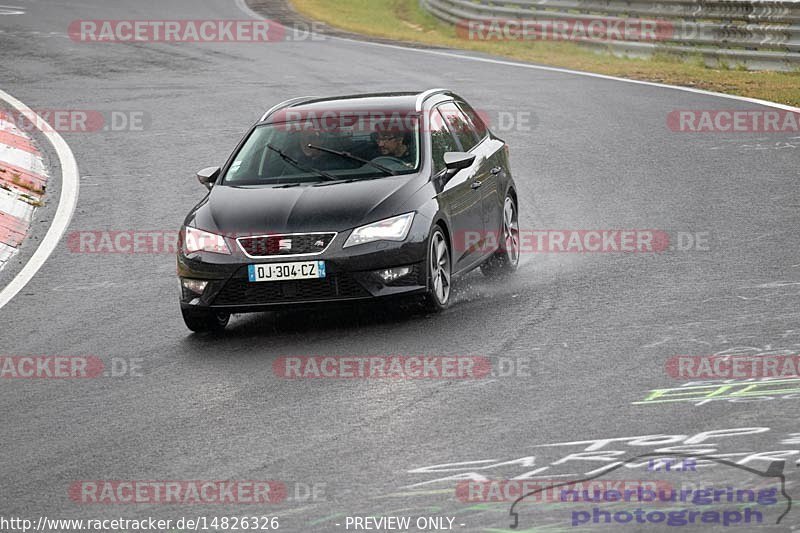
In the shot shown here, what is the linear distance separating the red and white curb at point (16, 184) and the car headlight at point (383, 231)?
14.1 ft

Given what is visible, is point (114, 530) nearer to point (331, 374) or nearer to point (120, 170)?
point (331, 374)

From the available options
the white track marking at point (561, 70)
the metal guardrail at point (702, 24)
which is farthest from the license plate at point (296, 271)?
the metal guardrail at point (702, 24)

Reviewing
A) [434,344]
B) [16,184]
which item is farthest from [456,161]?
[16,184]

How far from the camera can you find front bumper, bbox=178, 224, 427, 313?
975 cm

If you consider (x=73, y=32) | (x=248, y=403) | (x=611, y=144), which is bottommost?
(x=73, y=32)

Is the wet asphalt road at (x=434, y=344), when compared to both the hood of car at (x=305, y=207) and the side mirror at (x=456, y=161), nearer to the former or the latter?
the hood of car at (x=305, y=207)

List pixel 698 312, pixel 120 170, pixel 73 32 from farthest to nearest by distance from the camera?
pixel 73 32
pixel 120 170
pixel 698 312

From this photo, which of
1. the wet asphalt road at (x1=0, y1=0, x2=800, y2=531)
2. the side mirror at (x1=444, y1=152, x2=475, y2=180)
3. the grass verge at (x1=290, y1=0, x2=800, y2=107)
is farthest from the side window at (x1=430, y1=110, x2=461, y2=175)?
the grass verge at (x1=290, y1=0, x2=800, y2=107)

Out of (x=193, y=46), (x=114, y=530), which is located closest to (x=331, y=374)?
(x=114, y=530)

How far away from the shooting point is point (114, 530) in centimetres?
607

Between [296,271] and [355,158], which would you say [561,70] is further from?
[296,271]

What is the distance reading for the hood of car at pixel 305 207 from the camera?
9.89 m

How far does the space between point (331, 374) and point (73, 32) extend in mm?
23386

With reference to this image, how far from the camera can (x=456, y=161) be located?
10.7 metres
